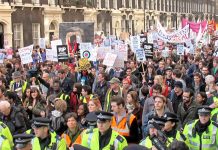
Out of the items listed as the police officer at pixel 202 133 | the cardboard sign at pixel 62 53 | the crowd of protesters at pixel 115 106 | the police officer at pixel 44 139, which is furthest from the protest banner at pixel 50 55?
the police officer at pixel 202 133

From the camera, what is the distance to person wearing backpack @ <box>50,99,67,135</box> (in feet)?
23.0

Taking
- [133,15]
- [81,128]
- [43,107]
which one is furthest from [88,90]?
[133,15]

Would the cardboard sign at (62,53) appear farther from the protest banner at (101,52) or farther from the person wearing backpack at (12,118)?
the person wearing backpack at (12,118)

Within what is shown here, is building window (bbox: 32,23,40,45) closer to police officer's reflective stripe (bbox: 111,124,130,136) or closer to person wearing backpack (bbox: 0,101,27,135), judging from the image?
person wearing backpack (bbox: 0,101,27,135)

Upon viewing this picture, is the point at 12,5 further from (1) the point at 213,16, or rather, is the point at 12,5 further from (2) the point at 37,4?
(1) the point at 213,16

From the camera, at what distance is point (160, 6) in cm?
5644

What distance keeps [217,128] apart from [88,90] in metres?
3.61

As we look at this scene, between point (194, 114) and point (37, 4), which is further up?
point (37, 4)

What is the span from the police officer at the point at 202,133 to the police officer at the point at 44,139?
1462 millimetres

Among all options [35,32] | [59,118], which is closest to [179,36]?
[59,118]

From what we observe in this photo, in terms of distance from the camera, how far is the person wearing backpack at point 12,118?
677cm

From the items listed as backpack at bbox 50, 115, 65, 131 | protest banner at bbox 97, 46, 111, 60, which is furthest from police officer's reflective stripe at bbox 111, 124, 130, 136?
protest banner at bbox 97, 46, 111, 60

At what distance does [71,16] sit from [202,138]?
101ft

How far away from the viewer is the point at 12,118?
273 inches
